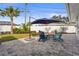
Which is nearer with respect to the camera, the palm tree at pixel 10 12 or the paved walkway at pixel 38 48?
the palm tree at pixel 10 12

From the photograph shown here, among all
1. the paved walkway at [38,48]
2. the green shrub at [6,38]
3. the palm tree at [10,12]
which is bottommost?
the paved walkway at [38,48]

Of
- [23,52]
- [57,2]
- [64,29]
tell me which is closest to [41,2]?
[57,2]

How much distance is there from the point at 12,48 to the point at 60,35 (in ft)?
4.31

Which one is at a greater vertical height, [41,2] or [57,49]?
[41,2]

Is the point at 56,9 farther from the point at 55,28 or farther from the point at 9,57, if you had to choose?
the point at 9,57

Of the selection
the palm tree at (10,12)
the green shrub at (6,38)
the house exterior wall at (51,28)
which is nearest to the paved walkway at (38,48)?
the green shrub at (6,38)

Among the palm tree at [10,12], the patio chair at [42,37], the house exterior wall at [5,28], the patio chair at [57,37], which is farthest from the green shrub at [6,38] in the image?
the patio chair at [57,37]

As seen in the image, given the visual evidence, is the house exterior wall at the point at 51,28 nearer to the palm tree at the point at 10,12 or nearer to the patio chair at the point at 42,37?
the patio chair at the point at 42,37

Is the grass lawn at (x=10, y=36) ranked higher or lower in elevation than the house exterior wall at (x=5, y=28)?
lower

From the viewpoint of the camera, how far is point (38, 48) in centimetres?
770

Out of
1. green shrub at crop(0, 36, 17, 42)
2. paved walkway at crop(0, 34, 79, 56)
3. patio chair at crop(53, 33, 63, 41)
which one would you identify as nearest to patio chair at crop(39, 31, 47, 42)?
paved walkway at crop(0, 34, 79, 56)

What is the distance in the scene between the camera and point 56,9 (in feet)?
24.6

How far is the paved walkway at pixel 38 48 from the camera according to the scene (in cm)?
768

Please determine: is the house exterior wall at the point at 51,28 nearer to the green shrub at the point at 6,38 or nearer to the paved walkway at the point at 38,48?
the paved walkway at the point at 38,48
